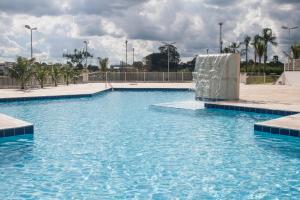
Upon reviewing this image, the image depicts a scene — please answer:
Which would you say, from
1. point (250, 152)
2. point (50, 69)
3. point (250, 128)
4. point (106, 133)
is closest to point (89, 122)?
point (106, 133)

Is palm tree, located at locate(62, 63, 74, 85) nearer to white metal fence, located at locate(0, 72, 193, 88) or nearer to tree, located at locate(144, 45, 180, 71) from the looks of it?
white metal fence, located at locate(0, 72, 193, 88)

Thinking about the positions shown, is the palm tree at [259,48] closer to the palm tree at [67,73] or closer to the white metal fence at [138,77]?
the white metal fence at [138,77]

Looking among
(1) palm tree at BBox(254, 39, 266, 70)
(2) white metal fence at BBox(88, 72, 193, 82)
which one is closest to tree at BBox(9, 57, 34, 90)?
(2) white metal fence at BBox(88, 72, 193, 82)

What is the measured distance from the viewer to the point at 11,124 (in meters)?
9.45

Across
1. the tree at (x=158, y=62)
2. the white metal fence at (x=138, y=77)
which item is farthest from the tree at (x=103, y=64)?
the tree at (x=158, y=62)

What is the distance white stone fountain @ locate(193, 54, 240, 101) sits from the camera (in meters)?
16.5

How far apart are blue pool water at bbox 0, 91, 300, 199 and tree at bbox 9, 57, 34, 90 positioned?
1488 cm

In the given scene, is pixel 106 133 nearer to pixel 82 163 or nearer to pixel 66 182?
pixel 82 163

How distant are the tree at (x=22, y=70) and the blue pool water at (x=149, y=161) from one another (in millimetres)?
14880

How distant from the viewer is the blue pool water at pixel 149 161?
554cm

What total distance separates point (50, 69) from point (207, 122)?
75.2 feet

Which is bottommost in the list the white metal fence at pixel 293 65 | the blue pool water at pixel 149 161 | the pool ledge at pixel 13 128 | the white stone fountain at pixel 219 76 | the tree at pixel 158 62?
the blue pool water at pixel 149 161

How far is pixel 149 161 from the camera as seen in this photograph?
7.21 m

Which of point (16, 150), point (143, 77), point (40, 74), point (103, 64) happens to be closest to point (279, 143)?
point (16, 150)
